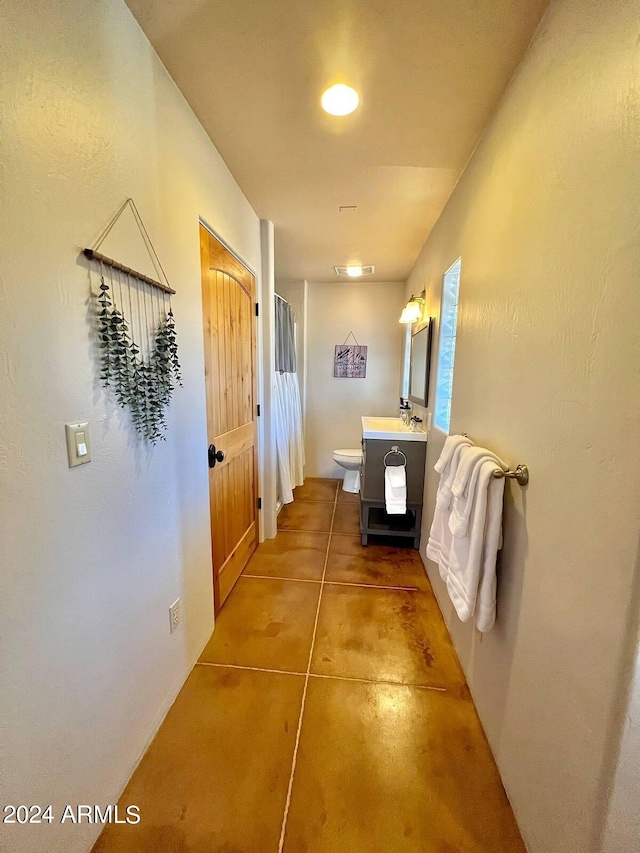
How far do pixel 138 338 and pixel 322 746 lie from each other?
63.0 inches

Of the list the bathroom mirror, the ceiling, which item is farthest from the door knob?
the bathroom mirror

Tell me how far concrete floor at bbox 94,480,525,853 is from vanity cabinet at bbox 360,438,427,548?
686mm

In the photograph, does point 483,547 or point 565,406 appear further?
point 483,547

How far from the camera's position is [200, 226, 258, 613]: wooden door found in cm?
168

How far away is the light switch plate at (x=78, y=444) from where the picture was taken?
0.84 m

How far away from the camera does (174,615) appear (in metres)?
1.36

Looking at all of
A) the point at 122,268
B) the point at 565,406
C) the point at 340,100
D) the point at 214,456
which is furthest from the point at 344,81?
the point at 214,456

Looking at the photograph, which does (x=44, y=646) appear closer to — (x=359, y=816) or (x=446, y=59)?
(x=359, y=816)

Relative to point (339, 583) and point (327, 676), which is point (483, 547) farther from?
point (339, 583)

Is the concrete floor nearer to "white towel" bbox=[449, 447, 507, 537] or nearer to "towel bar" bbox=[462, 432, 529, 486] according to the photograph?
"white towel" bbox=[449, 447, 507, 537]

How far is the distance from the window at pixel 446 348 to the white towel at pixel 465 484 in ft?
2.50

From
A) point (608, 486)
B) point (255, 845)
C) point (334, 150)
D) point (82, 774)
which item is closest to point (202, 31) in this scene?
point (334, 150)

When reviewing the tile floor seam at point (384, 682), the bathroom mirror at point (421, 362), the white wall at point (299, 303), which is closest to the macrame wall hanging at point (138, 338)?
the tile floor seam at point (384, 682)

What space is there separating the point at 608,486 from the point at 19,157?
4.65 feet
